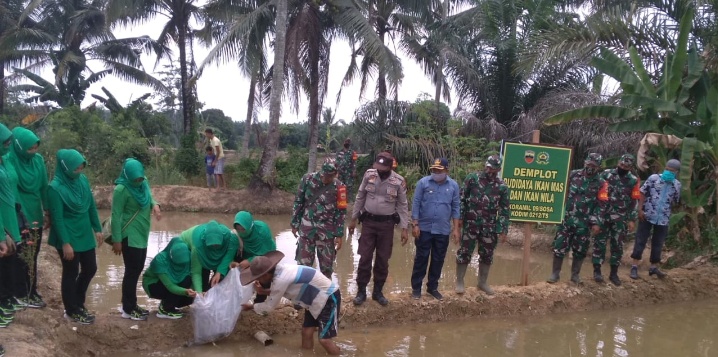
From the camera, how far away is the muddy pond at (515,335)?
5.23 metres

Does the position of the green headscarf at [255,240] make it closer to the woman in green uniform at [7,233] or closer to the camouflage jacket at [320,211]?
the camouflage jacket at [320,211]

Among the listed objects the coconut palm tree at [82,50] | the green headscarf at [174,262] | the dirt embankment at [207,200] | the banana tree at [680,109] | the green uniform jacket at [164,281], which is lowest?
the dirt embankment at [207,200]

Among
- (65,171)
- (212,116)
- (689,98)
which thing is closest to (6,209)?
(65,171)

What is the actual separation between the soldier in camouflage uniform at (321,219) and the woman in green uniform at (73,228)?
6.25ft

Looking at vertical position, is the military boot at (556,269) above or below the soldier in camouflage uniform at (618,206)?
below

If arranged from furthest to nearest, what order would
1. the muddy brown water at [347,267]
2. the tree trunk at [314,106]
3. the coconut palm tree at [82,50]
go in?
the coconut palm tree at [82,50] < the tree trunk at [314,106] < the muddy brown water at [347,267]

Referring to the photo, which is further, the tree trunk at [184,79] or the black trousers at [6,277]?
the tree trunk at [184,79]

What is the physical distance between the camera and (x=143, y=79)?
26.0 metres

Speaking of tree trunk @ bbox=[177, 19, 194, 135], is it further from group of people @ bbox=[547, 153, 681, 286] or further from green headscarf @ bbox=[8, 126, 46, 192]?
green headscarf @ bbox=[8, 126, 46, 192]

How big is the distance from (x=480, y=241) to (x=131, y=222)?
3.62 meters

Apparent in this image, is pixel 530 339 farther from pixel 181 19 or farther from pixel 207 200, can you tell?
pixel 181 19

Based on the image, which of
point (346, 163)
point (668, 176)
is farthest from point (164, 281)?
point (346, 163)

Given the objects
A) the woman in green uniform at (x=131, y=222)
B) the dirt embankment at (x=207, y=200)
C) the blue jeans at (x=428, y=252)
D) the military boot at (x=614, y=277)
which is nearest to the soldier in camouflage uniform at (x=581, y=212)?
A: the military boot at (x=614, y=277)

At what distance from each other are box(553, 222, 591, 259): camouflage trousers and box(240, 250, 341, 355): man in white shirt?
3.47 metres
